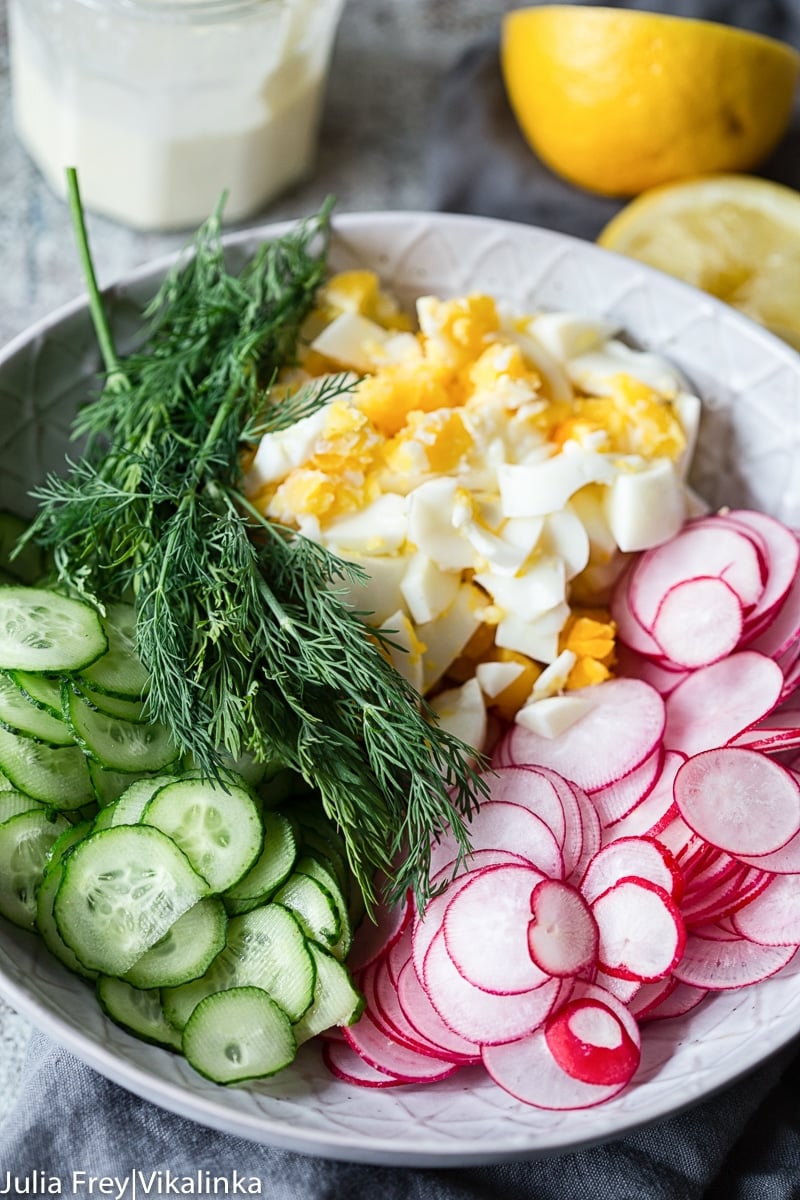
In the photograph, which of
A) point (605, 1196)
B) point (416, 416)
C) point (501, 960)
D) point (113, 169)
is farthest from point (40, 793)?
point (113, 169)

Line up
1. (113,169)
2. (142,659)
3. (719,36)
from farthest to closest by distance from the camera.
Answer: (113,169) → (719,36) → (142,659)

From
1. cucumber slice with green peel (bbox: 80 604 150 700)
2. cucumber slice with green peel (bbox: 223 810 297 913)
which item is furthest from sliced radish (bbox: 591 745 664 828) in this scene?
cucumber slice with green peel (bbox: 80 604 150 700)

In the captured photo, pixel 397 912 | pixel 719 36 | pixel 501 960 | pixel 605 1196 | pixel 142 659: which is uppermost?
pixel 719 36

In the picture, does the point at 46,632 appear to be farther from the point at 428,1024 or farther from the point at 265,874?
the point at 428,1024

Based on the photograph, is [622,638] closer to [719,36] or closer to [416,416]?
[416,416]

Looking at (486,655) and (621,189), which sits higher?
(621,189)

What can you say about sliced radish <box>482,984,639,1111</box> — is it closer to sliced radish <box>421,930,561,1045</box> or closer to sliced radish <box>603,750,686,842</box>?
sliced radish <box>421,930,561,1045</box>

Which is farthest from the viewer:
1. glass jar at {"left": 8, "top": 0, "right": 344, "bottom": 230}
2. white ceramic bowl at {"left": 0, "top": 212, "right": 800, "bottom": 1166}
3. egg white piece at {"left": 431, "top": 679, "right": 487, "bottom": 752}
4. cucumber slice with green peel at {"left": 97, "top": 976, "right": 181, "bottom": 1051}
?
glass jar at {"left": 8, "top": 0, "right": 344, "bottom": 230}
